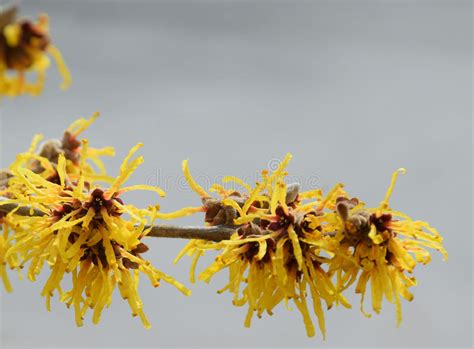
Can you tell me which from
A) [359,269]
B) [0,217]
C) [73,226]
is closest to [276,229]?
[359,269]

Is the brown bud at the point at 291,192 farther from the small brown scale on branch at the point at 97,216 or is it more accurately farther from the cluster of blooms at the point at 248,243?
the small brown scale on branch at the point at 97,216

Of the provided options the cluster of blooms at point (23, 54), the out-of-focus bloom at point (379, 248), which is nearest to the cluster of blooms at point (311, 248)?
the out-of-focus bloom at point (379, 248)

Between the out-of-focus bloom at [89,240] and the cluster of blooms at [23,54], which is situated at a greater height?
the cluster of blooms at [23,54]

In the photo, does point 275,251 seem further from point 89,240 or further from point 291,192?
point 89,240

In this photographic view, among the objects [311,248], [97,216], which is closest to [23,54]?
[97,216]

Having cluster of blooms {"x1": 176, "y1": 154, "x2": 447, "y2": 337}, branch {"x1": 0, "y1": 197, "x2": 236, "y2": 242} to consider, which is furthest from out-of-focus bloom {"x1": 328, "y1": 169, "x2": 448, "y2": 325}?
branch {"x1": 0, "y1": 197, "x2": 236, "y2": 242}

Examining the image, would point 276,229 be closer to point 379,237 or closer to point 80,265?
point 379,237

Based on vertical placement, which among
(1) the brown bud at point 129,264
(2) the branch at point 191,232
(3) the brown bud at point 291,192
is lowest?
(1) the brown bud at point 129,264

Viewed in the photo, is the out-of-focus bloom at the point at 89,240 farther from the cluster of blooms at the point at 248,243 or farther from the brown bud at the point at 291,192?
the brown bud at the point at 291,192
